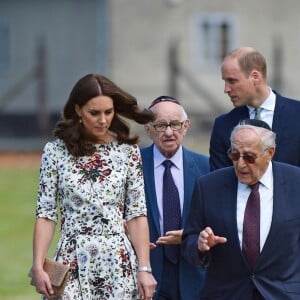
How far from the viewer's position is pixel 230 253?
22.0 ft

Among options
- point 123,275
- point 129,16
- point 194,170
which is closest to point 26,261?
point 194,170

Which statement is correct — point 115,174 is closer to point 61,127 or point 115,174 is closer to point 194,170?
point 61,127

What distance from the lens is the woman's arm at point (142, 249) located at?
268 inches

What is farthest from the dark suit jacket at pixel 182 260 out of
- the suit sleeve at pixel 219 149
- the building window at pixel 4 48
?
the building window at pixel 4 48

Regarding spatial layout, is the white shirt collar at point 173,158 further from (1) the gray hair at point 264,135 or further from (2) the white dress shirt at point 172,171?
(1) the gray hair at point 264,135

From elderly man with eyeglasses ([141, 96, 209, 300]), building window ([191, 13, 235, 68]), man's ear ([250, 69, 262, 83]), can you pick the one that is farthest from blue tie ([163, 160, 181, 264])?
building window ([191, 13, 235, 68])

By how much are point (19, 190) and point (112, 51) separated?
1428 centimetres

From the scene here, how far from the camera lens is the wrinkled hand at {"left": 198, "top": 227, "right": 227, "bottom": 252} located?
6.55m

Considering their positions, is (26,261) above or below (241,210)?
below

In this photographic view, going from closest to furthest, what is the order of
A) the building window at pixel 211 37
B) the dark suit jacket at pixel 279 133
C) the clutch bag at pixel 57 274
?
the clutch bag at pixel 57 274
the dark suit jacket at pixel 279 133
the building window at pixel 211 37

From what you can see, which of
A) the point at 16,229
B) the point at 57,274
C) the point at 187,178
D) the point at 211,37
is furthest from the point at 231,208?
the point at 211,37

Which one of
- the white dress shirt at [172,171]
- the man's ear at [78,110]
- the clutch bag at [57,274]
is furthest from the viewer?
the white dress shirt at [172,171]

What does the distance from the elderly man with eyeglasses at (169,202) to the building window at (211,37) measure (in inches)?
1201

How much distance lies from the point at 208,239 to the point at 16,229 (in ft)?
42.5
